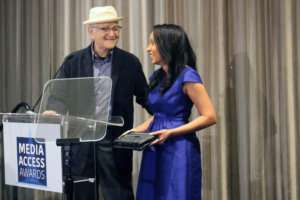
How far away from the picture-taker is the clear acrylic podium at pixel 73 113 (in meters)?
2.30

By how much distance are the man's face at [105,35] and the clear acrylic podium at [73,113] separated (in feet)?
2.36

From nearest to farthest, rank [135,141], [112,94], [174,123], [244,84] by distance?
[135,141]
[174,123]
[112,94]
[244,84]

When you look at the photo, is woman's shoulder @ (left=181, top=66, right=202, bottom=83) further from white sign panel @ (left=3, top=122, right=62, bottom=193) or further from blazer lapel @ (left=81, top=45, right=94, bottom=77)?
white sign panel @ (left=3, top=122, right=62, bottom=193)

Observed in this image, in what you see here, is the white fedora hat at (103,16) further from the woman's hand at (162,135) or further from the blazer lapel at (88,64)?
the woman's hand at (162,135)

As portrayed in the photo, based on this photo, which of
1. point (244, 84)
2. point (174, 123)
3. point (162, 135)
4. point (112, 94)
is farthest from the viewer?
point (244, 84)

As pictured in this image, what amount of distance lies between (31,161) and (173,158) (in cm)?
120

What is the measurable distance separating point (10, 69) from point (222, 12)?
7.73 ft

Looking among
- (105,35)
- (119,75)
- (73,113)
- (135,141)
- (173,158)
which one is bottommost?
(173,158)

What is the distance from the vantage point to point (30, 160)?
3191 millimetres

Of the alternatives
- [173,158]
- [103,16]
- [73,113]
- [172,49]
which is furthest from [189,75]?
[103,16]

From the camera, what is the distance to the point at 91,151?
292 cm

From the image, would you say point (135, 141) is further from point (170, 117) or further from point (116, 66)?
point (116, 66)

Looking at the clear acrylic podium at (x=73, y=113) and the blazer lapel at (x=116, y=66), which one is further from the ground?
the blazer lapel at (x=116, y=66)

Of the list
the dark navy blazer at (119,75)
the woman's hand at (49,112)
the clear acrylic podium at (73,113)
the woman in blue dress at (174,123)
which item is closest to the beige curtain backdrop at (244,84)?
the dark navy blazer at (119,75)
